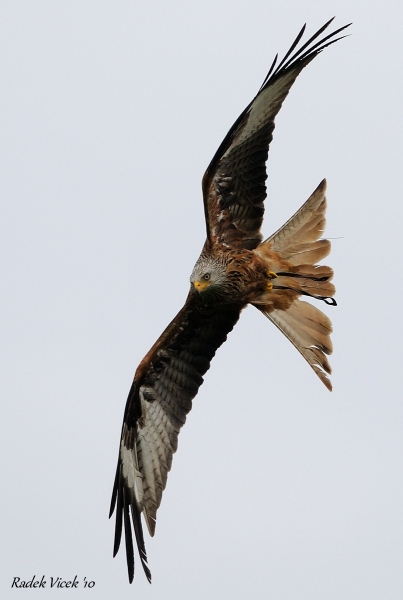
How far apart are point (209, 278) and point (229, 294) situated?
0.25m

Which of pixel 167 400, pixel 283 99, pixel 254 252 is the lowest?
pixel 167 400

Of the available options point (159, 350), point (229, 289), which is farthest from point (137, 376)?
point (229, 289)

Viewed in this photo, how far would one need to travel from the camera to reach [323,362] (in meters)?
11.9

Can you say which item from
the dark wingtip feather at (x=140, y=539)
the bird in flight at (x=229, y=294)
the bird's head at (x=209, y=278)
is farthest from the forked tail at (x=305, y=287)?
the dark wingtip feather at (x=140, y=539)

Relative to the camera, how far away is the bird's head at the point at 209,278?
1105 centimetres

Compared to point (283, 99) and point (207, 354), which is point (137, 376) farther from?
point (283, 99)

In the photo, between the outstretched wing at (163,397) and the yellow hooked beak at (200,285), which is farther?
the outstretched wing at (163,397)

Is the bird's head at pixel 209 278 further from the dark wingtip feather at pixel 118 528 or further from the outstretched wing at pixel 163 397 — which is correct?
the dark wingtip feather at pixel 118 528

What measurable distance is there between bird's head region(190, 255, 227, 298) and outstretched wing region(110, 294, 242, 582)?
1.96 feet

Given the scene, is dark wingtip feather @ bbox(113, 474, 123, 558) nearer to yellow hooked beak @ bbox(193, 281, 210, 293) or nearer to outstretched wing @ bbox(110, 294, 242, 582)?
outstretched wing @ bbox(110, 294, 242, 582)

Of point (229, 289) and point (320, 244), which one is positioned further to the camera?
point (320, 244)

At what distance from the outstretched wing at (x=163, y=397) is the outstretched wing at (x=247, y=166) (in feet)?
2.38

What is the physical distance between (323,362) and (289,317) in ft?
1.76

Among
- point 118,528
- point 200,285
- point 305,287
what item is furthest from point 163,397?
point 305,287
